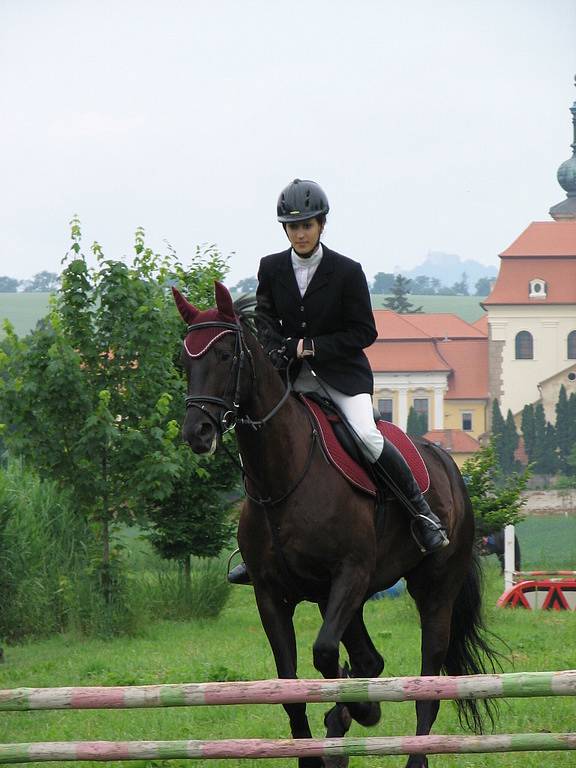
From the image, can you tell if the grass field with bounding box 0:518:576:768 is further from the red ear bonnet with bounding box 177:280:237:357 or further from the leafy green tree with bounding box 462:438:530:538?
the red ear bonnet with bounding box 177:280:237:357

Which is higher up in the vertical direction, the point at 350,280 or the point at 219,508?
the point at 350,280

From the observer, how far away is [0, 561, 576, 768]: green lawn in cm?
930

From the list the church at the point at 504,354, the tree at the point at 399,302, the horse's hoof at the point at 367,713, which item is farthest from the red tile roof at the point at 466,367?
the horse's hoof at the point at 367,713

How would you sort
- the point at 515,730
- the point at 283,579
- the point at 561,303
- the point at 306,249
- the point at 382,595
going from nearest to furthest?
the point at 283,579
the point at 306,249
the point at 515,730
the point at 382,595
the point at 561,303

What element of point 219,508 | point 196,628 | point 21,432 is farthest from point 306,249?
point 219,508

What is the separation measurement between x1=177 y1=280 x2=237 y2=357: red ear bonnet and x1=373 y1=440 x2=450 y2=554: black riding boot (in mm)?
1358

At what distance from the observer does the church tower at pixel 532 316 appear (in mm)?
134500

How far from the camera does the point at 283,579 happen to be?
23.8 ft

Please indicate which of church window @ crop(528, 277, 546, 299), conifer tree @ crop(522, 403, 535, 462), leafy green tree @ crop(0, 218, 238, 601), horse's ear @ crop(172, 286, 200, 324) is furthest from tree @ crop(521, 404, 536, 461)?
horse's ear @ crop(172, 286, 200, 324)

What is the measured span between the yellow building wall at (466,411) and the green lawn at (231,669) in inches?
4490

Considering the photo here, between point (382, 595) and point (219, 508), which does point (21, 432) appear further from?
point (382, 595)

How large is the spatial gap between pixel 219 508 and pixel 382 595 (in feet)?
13.5

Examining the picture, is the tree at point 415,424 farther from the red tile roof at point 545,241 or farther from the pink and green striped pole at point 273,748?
the pink and green striped pole at point 273,748

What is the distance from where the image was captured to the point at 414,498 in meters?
7.94
